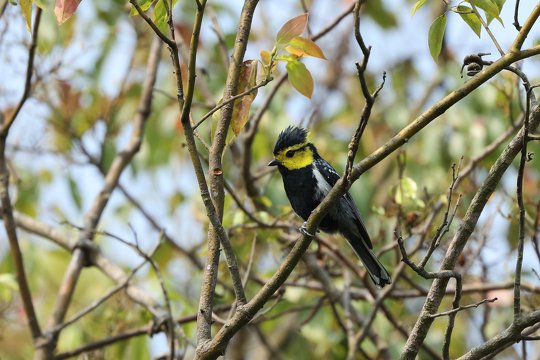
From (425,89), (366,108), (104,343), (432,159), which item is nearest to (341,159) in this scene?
(432,159)

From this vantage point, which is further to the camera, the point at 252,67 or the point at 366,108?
the point at 252,67

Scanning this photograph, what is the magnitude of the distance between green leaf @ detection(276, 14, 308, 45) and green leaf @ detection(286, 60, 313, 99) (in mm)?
91

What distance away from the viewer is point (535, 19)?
223 centimetres

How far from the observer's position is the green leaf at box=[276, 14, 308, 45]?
7.63 ft

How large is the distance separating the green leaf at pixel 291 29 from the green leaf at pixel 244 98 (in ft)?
0.63

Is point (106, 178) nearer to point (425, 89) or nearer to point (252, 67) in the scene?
point (252, 67)

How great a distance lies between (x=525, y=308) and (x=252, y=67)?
2.19 m

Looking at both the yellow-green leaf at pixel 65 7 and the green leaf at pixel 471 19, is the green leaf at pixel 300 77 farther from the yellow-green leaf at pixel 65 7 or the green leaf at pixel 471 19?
the yellow-green leaf at pixel 65 7

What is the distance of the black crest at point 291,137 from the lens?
398cm

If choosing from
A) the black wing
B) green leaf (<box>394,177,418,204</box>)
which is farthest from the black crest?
green leaf (<box>394,177,418,204</box>)

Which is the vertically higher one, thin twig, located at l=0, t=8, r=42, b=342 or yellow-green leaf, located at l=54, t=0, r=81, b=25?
thin twig, located at l=0, t=8, r=42, b=342

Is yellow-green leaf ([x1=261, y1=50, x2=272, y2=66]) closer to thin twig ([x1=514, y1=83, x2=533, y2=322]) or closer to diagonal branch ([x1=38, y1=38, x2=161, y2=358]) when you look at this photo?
thin twig ([x1=514, y1=83, x2=533, y2=322])

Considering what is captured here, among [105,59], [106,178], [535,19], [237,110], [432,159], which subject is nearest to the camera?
[535,19]

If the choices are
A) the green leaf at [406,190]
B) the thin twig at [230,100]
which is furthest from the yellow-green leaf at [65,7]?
the green leaf at [406,190]
